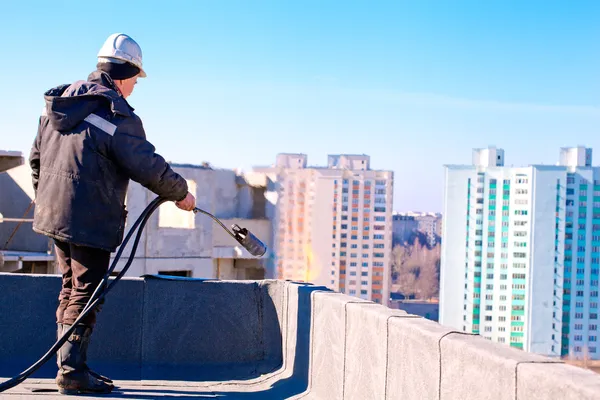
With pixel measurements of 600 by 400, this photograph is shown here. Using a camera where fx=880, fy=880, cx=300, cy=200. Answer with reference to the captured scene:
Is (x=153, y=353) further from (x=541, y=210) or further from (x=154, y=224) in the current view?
(x=541, y=210)

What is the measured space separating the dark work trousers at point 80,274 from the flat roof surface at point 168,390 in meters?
0.41

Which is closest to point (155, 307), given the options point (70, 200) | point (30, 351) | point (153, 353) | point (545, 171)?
point (153, 353)

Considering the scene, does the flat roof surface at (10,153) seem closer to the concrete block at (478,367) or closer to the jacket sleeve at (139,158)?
the jacket sleeve at (139,158)

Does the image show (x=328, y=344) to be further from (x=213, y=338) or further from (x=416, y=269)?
(x=416, y=269)

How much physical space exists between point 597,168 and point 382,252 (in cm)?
2893

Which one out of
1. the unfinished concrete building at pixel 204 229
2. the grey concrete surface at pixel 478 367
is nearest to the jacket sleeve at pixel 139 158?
the grey concrete surface at pixel 478 367

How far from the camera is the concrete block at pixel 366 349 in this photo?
392 centimetres

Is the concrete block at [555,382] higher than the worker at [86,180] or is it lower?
lower

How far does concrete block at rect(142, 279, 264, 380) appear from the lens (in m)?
5.71

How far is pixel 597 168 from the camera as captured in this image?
107750 mm

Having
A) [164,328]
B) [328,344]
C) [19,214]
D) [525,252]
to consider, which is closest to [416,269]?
[525,252]

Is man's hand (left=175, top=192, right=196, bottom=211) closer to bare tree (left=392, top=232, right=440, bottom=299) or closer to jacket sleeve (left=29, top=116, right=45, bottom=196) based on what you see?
jacket sleeve (left=29, top=116, right=45, bottom=196)

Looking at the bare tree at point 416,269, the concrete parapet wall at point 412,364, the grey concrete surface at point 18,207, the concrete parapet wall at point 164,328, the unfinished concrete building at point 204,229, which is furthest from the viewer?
the bare tree at point 416,269

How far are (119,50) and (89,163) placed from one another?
2.35 feet
